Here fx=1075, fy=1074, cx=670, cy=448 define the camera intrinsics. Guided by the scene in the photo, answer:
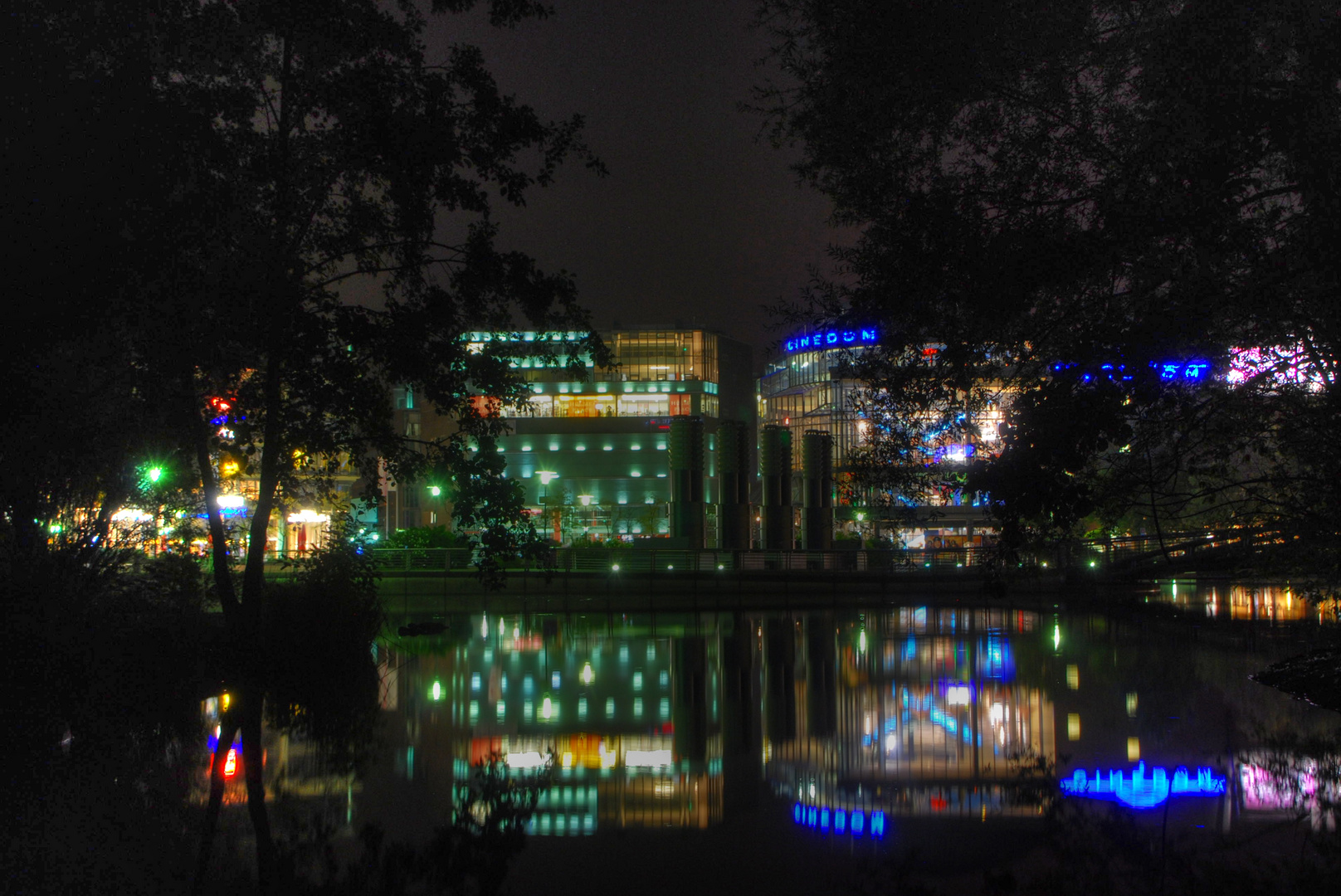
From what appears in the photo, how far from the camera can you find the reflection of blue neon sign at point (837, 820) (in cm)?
753

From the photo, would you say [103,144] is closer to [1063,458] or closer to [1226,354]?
[1063,458]

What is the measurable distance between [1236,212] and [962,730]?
5.96 m

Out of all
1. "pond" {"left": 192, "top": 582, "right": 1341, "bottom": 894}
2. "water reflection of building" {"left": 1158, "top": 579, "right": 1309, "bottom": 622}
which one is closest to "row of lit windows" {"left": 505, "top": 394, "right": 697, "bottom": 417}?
"water reflection of building" {"left": 1158, "top": 579, "right": 1309, "bottom": 622}

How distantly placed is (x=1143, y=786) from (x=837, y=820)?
2.86 metres

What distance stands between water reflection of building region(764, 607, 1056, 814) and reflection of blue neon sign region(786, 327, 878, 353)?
4.38 m

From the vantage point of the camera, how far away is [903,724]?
1227 centimetres

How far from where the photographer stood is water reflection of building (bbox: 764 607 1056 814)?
8867mm

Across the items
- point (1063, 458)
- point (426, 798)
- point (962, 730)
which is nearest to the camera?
point (426, 798)

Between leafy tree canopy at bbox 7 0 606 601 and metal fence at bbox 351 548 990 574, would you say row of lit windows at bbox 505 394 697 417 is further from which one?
leafy tree canopy at bbox 7 0 606 601

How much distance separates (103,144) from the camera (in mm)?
10109

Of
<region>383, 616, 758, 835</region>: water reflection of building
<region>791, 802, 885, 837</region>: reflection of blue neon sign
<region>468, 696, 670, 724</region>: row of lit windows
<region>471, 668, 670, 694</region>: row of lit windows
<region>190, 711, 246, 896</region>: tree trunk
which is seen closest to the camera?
<region>190, 711, 246, 896</region>: tree trunk

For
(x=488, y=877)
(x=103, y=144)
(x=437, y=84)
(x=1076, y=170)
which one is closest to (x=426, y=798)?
(x=488, y=877)

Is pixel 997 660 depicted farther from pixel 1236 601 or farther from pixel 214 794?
pixel 1236 601

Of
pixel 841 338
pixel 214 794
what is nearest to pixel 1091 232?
pixel 841 338
